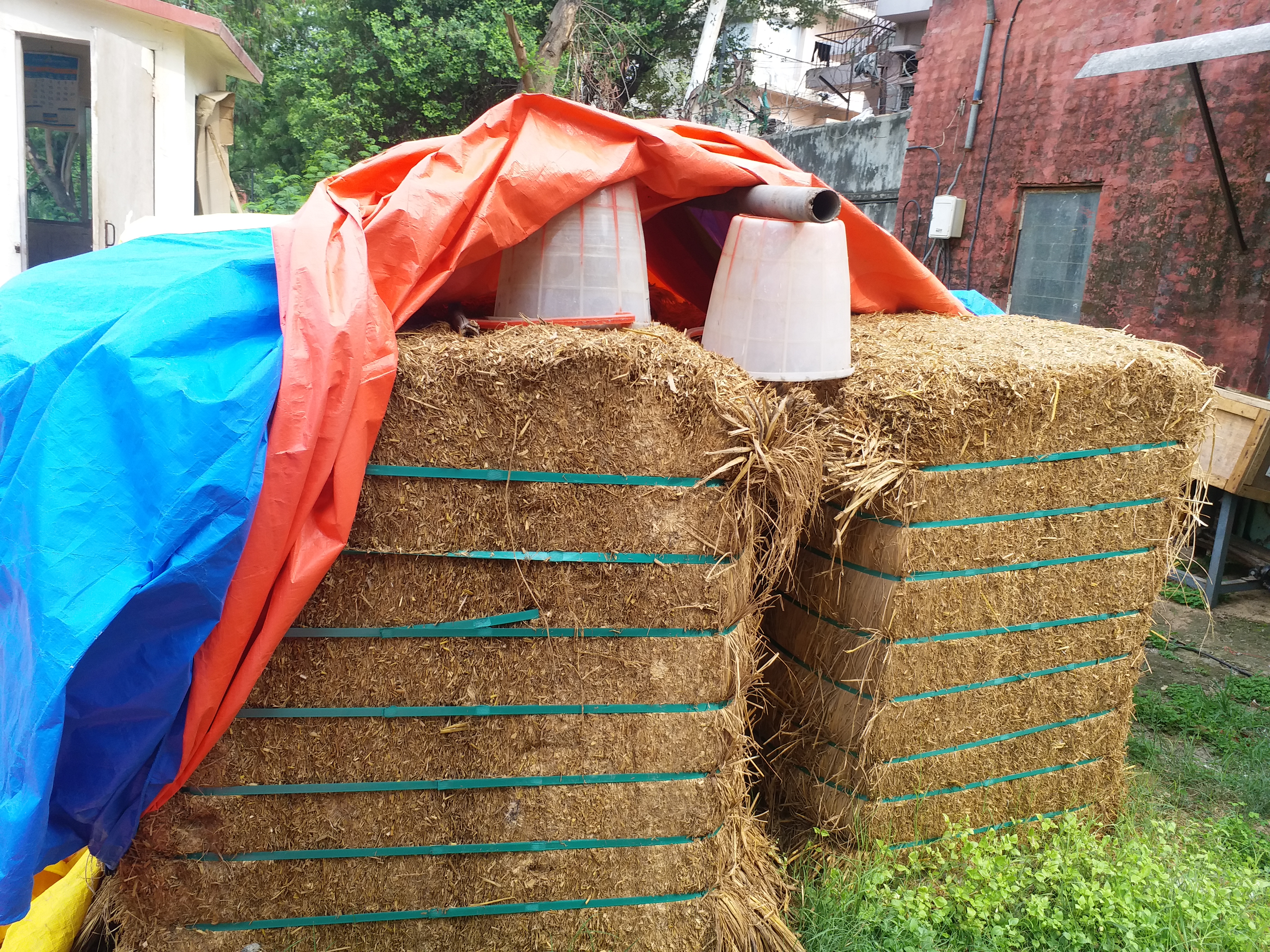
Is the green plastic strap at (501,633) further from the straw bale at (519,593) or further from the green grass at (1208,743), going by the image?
the green grass at (1208,743)

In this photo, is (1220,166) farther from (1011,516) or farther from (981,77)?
(1011,516)

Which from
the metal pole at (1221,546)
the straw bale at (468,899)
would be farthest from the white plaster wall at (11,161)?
the metal pole at (1221,546)

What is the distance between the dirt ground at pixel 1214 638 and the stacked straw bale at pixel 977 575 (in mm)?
1891

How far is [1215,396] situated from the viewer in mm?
3564

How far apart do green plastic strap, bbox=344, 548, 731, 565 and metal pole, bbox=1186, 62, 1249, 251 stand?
764 cm

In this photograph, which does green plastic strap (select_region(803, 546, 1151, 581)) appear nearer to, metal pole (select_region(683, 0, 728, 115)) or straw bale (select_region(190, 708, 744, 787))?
straw bale (select_region(190, 708, 744, 787))

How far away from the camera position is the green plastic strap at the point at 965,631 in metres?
3.12

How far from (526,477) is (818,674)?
1.53 metres

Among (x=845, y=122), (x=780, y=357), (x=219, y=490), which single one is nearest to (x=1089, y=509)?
(x=780, y=357)

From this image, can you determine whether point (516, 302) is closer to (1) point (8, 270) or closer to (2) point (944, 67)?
(1) point (8, 270)

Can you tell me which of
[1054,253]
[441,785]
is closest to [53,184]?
[441,785]

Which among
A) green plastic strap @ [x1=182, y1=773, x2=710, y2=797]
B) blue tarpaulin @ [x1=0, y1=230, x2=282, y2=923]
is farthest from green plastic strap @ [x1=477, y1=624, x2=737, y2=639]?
blue tarpaulin @ [x1=0, y1=230, x2=282, y2=923]

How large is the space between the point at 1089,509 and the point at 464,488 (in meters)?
2.39

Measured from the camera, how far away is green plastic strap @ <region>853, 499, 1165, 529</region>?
302 cm
